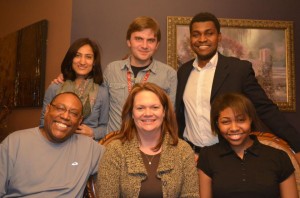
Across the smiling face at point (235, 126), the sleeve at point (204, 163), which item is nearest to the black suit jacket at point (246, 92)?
the smiling face at point (235, 126)

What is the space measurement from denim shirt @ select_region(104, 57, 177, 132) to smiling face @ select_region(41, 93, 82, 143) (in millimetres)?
457

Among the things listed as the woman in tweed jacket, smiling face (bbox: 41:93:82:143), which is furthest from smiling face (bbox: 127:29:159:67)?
smiling face (bbox: 41:93:82:143)

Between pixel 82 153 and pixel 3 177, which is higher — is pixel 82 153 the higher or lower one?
the higher one

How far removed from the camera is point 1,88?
16.8 feet

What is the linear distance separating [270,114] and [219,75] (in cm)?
48

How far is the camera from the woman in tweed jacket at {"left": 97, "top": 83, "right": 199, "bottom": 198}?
2.06 metres

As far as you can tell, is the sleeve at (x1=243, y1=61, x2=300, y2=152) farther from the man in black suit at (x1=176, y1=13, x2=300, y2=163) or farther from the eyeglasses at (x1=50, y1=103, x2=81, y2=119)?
the eyeglasses at (x1=50, y1=103, x2=81, y2=119)

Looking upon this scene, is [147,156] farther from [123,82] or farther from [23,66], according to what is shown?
[23,66]

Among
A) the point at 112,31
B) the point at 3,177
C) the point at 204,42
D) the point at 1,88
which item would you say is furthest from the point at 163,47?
the point at 1,88

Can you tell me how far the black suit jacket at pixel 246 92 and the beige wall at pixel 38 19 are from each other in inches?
73.8

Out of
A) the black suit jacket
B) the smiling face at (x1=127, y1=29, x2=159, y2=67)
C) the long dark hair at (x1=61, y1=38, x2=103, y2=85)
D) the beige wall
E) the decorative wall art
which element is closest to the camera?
the black suit jacket

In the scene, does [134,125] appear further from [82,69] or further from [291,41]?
[291,41]

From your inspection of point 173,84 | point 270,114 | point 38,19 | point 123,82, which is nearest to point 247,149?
point 270,114

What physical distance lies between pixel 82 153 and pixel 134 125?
15.9 inches
